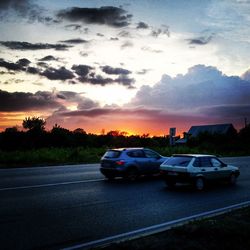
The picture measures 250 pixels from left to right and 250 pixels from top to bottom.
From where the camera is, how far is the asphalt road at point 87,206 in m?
8.44

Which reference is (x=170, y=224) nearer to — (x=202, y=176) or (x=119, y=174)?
(x=202, y=176)

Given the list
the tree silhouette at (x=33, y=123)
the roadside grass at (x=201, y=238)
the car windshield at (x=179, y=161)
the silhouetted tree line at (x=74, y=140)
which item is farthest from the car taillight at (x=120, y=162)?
the tree silhouette at (x=33, y=123)

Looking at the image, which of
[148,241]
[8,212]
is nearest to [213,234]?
[148,241]

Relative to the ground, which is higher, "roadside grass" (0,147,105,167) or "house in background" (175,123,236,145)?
"house in background" (175,123,236,145)

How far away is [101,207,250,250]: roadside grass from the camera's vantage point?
6.95 m

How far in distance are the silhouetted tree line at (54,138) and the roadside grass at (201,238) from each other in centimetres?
4940

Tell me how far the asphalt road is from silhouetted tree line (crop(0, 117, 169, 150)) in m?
41.1

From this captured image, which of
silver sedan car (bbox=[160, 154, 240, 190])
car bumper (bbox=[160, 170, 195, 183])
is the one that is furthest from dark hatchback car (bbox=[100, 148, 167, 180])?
car bumper (bbox=[160, 170, 195, 183])

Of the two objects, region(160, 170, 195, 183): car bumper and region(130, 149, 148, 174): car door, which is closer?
region(160, 170, 195, 183): car bumper

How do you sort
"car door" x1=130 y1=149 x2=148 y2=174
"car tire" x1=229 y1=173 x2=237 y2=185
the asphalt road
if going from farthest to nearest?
"car door" x1=130 y1=149 x2=148 y2=174 < "car tire" x1=229 y1=173 x2=237 y2=185 < the asphalt road

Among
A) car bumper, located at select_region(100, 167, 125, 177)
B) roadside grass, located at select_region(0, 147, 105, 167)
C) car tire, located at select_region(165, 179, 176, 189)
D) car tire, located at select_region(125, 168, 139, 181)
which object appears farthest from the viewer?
roadside grass, located at select_region(0, 147, 105, 167)

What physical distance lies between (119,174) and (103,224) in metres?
9.52

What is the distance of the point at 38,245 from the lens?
7.58m

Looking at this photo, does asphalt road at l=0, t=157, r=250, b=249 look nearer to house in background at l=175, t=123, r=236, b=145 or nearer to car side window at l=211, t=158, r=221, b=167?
car side window at l=211, t=158, r=221, b=167
